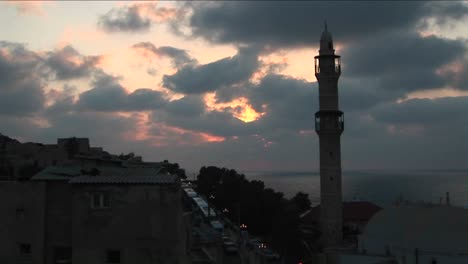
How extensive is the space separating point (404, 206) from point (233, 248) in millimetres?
10351

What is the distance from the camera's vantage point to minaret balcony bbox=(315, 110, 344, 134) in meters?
40.2

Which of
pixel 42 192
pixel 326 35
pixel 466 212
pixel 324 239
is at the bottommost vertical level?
pixel 324 239

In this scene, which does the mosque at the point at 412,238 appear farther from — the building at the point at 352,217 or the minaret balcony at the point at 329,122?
the building at the point at 352,217

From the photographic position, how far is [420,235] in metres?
27.8

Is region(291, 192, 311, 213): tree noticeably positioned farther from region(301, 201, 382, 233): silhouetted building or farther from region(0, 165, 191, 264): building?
region(0, 165, 191, 264): building

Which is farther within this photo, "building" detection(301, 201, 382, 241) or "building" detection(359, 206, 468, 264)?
"building" detection(301, 201, 382, 241)

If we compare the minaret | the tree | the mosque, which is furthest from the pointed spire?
the tree

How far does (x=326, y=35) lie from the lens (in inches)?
1642

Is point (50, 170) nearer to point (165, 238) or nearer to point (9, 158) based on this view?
point (165, 238)

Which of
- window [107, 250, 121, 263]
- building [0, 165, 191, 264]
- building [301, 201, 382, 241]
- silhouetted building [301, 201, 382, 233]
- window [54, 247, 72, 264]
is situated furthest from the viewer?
silhouetted building [301, 201, 382, 233]

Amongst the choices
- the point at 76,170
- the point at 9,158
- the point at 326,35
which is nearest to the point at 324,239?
the point at 326,35

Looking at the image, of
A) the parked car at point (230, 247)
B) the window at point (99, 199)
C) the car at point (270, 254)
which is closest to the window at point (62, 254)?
the window at point (99, 199)

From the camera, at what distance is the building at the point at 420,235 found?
26.8m

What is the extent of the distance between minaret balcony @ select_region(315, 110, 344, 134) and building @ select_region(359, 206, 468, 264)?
35.7 feet
